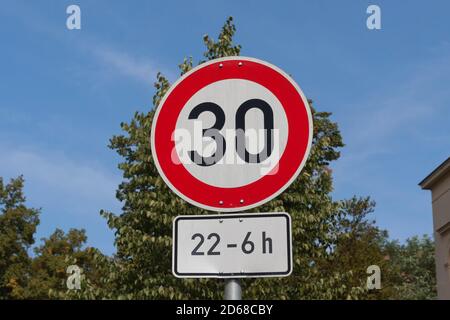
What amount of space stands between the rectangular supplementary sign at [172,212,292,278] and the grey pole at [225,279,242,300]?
0.03m

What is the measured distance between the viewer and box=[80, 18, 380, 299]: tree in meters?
19.4

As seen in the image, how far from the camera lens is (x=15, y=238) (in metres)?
56.6

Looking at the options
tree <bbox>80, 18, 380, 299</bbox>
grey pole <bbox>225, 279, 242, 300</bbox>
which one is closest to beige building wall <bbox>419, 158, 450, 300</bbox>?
tree <bbox>80, 18, 380, 299</bbox>

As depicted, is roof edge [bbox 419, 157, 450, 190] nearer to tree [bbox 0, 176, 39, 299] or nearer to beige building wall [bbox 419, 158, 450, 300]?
beige building wall [bbox 419, 158, 450, 300]

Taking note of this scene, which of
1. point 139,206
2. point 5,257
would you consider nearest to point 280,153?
point 139,206

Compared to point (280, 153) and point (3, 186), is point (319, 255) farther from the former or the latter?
point (3, 186)

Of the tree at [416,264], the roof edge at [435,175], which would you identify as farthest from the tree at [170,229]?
the tree at [416,264]

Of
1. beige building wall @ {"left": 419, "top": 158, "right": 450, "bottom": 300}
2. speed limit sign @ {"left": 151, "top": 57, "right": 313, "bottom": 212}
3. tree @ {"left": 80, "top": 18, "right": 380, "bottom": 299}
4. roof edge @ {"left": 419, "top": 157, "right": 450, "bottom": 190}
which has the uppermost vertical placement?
roof edge @ {"left": 419, "top": 157, "right": 450, "bottom": 190}

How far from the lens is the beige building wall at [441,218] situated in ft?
143

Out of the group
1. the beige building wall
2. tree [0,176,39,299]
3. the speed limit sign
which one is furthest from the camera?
tree [0,176,39,299]

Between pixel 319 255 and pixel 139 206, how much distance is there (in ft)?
18.3

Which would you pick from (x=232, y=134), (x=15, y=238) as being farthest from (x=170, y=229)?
(x=15, y=238)

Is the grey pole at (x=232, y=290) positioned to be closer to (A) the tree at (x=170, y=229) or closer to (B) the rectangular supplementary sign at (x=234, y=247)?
(B) the rectangular supplementary sign at (x=234, y=247)
